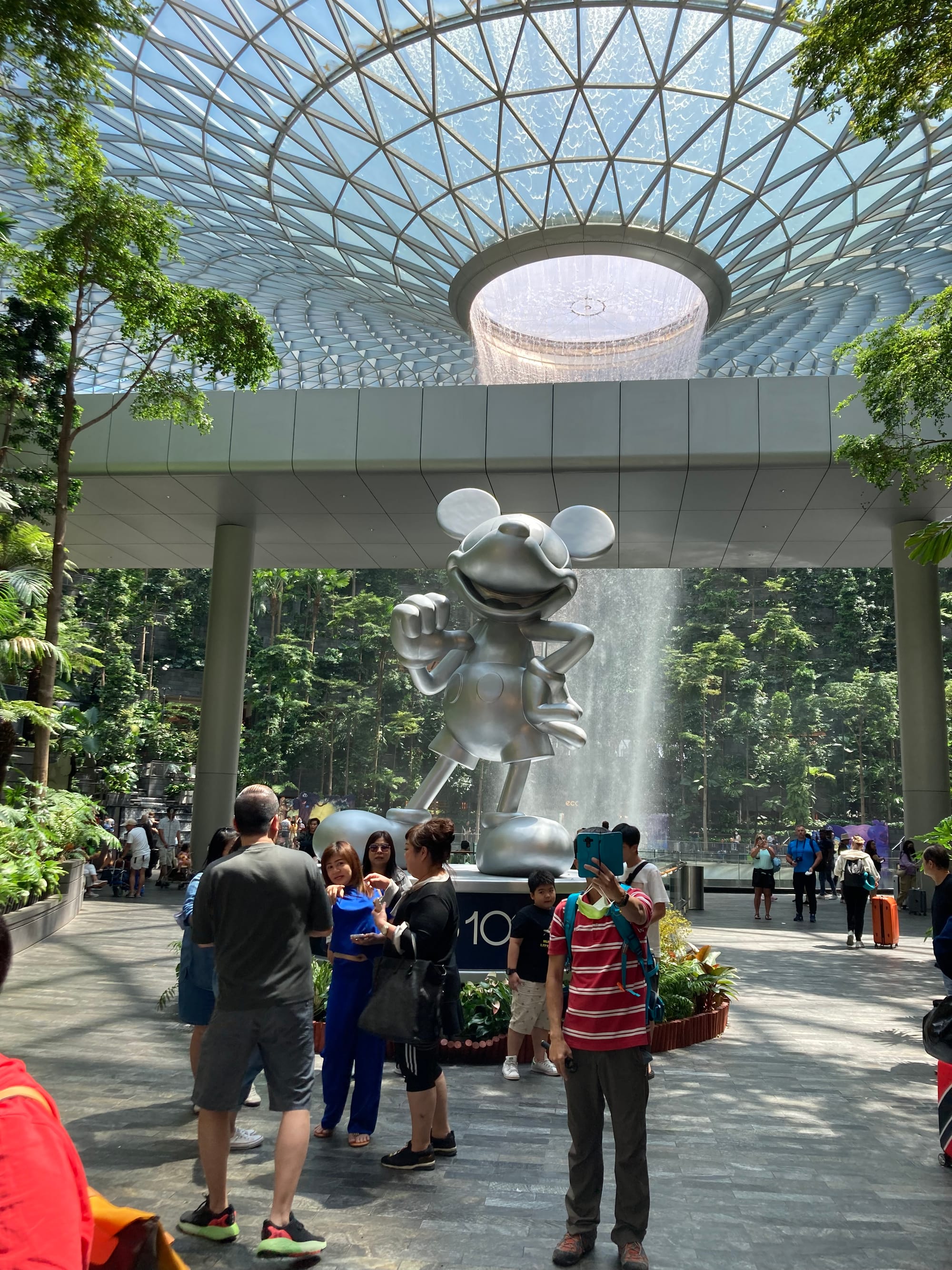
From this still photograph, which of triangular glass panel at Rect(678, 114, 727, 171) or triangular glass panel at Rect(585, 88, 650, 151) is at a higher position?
triangular glass panel at Rect(585, 88, 650, 151)

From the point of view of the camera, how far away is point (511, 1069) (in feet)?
20.7

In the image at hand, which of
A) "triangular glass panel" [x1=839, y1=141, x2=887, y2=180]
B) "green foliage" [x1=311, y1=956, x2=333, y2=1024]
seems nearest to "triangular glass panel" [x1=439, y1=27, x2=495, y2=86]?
"triangular glass panel" [x1=839, y1=141, x2=887, y2=180]

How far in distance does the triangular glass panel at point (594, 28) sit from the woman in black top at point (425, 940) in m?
17.0

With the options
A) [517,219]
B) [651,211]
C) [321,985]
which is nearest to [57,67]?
[321,985]

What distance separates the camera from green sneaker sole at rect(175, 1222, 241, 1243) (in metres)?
3.65

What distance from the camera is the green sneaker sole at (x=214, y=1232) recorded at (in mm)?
3654

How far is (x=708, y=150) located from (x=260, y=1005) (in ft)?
62.9

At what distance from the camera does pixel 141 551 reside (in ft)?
73.4

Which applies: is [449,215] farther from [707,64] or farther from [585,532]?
[585,532]

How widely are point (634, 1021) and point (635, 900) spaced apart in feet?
1.50

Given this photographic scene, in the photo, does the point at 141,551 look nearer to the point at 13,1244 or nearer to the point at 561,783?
the point at 561,783

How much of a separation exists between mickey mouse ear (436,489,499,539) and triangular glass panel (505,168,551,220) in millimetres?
12921

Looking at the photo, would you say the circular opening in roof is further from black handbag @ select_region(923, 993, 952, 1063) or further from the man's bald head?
the man's bald head

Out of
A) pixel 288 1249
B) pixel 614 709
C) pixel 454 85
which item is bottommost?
pixel 288 1249
